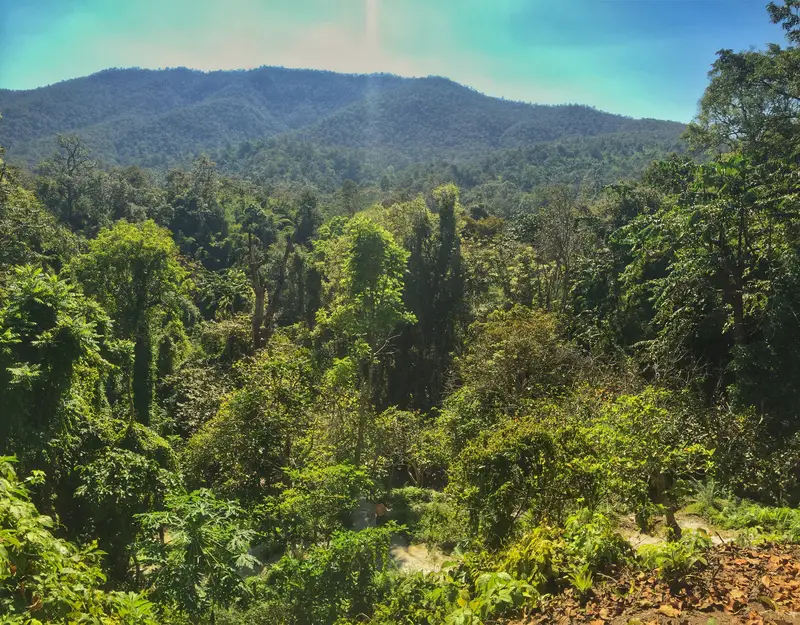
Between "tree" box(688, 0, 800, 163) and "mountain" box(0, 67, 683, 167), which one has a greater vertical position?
"mountain" box(0, 67, 683, 167)

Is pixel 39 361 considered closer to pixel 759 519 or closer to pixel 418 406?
pixel 759 519

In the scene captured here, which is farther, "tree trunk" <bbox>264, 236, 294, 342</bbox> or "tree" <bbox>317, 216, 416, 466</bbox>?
"tree trunk" <bbox>264, 236, 294, 342</bbox>

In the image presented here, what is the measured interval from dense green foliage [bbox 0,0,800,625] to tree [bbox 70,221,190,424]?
0.08 meters

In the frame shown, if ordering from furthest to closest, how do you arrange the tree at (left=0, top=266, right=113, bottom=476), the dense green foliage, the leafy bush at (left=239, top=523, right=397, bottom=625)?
1. the tree at (left=0, top=266, right=113, bottom=476)
2. the leafy bush at (left=239, top=523, right=397, bottom=625)
3. the dense green foliage

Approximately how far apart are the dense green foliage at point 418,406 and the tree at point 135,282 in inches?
3.0

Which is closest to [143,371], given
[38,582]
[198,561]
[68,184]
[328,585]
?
[198,561]

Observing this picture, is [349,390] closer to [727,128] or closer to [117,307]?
[117,307]

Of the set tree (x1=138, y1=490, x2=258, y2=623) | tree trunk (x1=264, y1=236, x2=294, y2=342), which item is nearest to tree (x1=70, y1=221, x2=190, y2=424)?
tree trunk (x1=264, y1=236, x2=294, y2=342)

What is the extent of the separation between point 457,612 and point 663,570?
5.51ft

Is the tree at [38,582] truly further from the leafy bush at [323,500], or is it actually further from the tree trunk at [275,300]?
the tree trunk at [275,300]

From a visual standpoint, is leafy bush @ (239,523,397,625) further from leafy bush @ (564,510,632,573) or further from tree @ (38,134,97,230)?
tree @ (38,134,97,230)

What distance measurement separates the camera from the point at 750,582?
391cm

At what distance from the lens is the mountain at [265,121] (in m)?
129

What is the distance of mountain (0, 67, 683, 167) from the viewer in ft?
423
